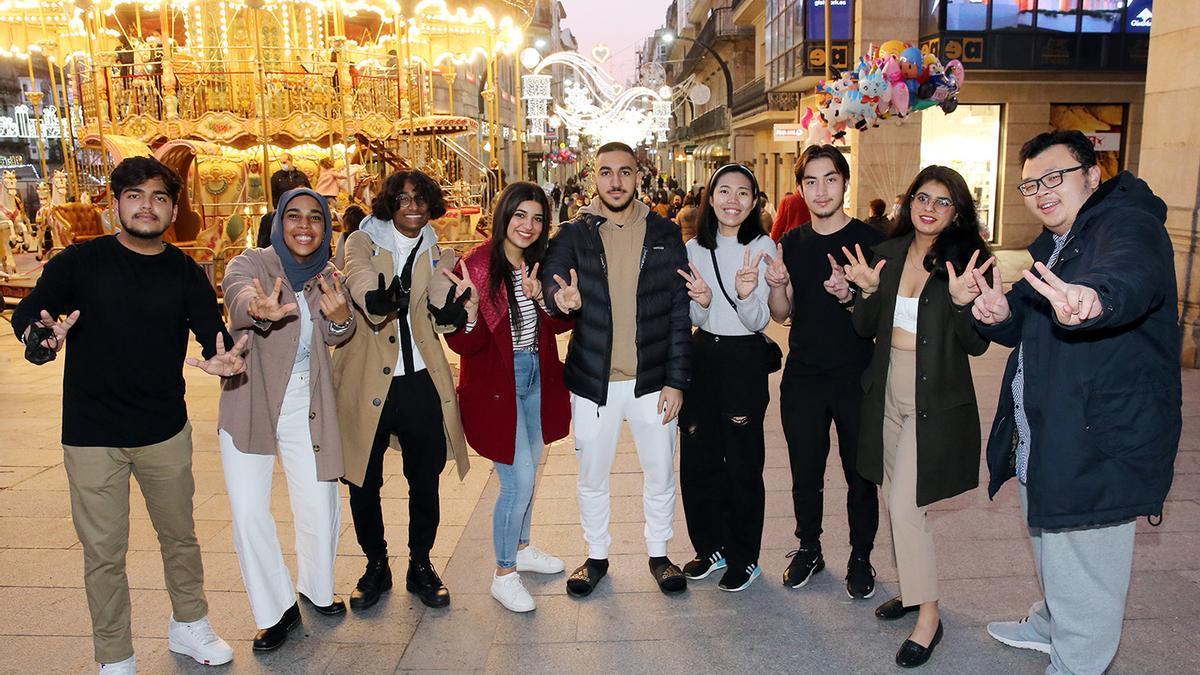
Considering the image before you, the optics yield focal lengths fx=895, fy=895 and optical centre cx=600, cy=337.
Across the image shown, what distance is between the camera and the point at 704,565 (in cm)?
439

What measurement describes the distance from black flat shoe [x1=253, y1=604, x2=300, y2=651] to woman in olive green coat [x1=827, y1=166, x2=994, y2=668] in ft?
8.30

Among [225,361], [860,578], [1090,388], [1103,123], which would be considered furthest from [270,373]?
[1103,123]

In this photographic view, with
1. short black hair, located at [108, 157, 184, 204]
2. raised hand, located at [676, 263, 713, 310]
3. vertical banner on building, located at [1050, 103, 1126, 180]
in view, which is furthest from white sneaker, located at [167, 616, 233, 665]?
vertical banner on building, located at [1050, 103, 1126, 180]

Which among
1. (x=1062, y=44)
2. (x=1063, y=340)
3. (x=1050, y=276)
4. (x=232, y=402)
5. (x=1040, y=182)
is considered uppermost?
(x=1062, y=44)

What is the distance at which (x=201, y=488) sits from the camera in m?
5.79

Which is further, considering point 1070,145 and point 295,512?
point 295,512

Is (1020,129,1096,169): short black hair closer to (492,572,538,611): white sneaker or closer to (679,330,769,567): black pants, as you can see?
(679,330,769,567): black pants

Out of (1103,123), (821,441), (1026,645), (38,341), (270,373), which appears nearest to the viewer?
(38,341)

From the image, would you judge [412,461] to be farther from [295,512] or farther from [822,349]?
[822,349]

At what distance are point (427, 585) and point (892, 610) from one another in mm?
2090

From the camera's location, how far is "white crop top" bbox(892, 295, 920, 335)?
3643 mm

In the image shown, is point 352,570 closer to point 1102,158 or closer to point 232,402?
point 232,402

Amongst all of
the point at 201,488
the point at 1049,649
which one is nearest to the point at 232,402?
the point at 201,488

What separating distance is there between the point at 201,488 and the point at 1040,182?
5139mm
